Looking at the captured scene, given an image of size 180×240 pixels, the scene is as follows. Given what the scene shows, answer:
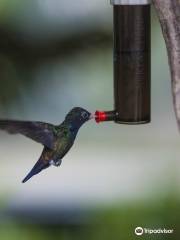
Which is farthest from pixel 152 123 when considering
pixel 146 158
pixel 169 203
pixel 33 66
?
pixel 33 66

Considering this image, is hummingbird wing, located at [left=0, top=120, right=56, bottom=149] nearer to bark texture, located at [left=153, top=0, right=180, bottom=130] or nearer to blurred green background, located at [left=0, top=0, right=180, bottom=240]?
blurred green background, located at [left=0, top=0, right=180, bottom=240]

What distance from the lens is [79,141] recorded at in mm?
2824

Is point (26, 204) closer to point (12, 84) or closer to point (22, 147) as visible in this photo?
point (22, 147)

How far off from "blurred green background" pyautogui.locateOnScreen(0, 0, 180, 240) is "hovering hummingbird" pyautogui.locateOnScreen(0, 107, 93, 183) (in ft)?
0.07

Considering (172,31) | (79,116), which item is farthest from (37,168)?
(172,31)

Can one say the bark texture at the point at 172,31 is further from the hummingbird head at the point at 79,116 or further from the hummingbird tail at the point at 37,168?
the hummingbird tail at the point at 37,168

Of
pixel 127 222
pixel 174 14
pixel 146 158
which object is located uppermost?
pixel 174 14

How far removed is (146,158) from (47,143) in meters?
0.37

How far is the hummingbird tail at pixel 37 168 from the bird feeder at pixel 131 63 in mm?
262

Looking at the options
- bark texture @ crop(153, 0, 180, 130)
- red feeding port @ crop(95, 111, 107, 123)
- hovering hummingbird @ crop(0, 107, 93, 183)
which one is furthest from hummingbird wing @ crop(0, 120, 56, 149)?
bark texture @ crop(153, 0, 180, 130)

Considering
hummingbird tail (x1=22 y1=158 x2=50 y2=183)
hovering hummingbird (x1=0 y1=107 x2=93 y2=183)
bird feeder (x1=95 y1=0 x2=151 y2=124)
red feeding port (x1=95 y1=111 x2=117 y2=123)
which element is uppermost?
bird feeder (x1=95 y1=0 x2=151 y2=124)

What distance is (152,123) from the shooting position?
9.22ft

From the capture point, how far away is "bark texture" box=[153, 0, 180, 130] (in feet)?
9.07

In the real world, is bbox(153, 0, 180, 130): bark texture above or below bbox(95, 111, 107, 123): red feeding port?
above
